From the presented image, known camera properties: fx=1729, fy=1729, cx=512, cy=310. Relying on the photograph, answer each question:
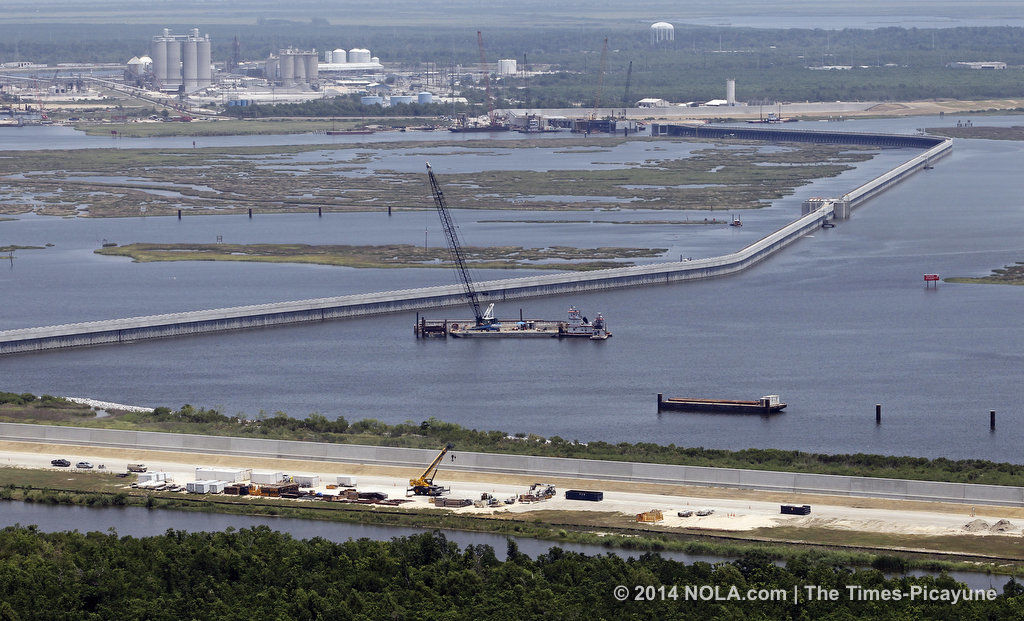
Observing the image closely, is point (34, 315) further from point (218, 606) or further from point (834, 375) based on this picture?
point (218, 606)

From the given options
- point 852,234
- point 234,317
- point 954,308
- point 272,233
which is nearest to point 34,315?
point 234,317

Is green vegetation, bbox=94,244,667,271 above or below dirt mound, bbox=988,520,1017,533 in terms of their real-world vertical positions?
above

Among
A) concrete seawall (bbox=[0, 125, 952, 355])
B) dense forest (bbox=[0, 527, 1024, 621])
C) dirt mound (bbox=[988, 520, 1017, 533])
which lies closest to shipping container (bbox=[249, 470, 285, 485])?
dense forest (bbox=[0, 527, 1024, 621])

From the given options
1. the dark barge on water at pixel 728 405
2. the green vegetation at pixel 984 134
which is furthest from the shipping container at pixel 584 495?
the green vegetation at pixel 984 134

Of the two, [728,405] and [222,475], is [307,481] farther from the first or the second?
[728,405]

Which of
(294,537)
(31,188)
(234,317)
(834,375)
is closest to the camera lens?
(294,537)

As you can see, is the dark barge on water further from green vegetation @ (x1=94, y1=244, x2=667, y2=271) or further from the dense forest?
green vegetation @ (x1=94, y1=244, x2=667, y2=271)

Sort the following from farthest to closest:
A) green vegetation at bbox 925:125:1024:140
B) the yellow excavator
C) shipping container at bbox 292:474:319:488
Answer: green vegetation at bbox 925:125:1024:140
shipping container at bbox 292:474:319:488
the yellow excavator
